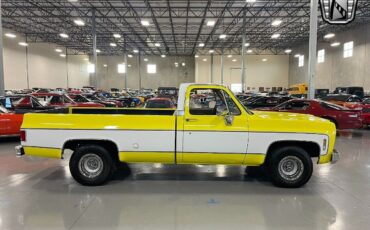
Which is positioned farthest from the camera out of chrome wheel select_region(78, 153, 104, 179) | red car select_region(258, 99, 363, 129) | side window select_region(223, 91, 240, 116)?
red car select_region(258, 99, 363, 129)

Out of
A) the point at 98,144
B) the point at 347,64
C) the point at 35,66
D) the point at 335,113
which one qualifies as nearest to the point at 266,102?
the point at 335,113

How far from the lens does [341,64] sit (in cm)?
3262

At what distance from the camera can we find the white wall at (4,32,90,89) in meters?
32.8

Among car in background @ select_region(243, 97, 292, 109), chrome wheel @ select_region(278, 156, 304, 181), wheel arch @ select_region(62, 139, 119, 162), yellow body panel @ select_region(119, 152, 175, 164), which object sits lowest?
chrome wheel @ select_region(278, 156, 304, 181)

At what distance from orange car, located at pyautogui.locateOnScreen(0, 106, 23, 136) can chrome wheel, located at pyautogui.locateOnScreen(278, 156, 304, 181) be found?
8.65m

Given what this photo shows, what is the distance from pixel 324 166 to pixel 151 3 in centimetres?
2081

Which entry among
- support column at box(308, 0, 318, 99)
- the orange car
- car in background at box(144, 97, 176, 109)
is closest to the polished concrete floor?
the orange car

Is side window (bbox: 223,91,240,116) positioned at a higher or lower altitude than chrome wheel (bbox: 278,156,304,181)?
higher

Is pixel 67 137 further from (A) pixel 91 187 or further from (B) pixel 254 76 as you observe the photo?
(B) pixel 254 76

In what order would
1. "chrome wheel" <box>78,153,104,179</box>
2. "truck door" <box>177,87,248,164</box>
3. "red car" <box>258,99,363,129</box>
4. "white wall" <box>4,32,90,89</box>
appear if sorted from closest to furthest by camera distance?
"truck door" <box>177,87,248,164</box>
"chrome wheel" <box>78,153,104,179</box>
"red car" <box>258,99,363,129</box>
"white wall" <box>4,32,90,89</box>

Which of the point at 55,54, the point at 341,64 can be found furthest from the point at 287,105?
the point at 55,54

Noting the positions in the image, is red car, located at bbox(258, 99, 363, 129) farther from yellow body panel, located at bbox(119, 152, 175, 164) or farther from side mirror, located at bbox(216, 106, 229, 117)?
yellow body panel, located at bbox(119, 152, 175, 164)

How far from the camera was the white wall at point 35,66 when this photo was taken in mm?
32781

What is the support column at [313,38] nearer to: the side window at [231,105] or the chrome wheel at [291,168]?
the chrome wheel at [291,168]
